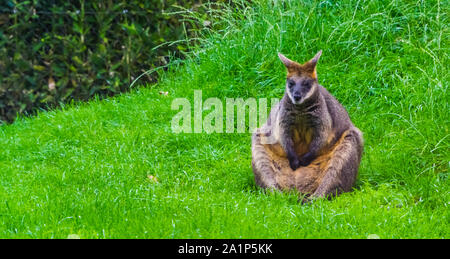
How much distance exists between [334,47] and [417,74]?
111 cm

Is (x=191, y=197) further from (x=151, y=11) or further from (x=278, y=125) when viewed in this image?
(x=151, y=11)

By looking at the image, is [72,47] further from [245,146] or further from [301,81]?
[301,81]

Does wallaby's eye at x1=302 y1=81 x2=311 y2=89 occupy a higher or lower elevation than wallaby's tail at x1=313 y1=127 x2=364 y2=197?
higher

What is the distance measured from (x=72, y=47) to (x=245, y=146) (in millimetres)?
3408

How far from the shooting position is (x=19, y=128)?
8.09 m

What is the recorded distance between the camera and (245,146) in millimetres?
6844

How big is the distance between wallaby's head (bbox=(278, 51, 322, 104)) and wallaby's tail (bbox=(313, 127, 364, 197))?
1.83ft

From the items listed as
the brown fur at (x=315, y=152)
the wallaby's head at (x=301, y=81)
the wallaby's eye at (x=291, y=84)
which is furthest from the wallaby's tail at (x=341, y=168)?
the wallaby's eye at (x=291, y=84)

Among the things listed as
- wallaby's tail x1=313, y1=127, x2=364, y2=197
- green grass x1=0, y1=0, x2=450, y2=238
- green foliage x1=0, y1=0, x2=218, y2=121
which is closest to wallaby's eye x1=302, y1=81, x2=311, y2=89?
wallaby's tail x1=313, y1=127, x2=364, y2=197

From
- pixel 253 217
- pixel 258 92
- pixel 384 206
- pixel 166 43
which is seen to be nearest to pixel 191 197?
pixel 253 217

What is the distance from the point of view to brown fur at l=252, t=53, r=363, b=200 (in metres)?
5.38

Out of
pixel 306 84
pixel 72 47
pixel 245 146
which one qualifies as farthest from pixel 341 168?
pixel 72 47

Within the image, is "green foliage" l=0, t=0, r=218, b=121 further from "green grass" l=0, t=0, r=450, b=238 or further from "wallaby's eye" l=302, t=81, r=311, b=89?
"wallaby's eye" l=302, t=81, r=311, b=89

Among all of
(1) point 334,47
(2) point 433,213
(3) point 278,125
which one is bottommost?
(2) point 433,213
